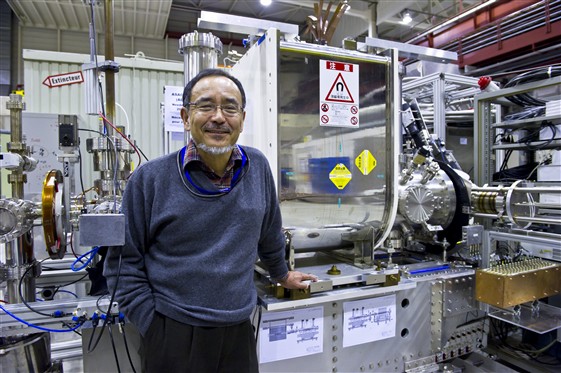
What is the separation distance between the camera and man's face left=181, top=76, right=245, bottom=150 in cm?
99

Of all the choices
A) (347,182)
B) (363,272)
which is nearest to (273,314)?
(363,272)

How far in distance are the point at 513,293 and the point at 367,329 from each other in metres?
0.59

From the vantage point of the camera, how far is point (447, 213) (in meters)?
1.72

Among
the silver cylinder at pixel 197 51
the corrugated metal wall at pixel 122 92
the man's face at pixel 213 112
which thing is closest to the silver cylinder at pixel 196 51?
the silver cylinder at pixel 197 51

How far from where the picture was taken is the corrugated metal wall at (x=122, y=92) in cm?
303

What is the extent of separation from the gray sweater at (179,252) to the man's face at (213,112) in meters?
0.11

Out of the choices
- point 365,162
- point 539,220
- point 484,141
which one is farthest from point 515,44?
point 365,162

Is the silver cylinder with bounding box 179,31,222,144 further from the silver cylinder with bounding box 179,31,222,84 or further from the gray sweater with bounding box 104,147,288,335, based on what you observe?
the gray sweater with bounding box 104,147,288,335

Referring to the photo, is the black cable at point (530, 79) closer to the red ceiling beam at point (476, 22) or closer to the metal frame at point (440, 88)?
the metal frame at point (440, 88)

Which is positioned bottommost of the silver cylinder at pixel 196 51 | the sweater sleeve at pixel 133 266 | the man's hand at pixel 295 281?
the man's hand at pixel 295 281

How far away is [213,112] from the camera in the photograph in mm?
992

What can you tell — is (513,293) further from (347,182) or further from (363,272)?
(347,182)

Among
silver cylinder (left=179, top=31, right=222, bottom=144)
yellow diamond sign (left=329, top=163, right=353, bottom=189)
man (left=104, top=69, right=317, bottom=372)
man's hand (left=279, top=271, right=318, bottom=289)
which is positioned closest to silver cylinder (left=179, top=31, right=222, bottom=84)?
silver cylinder (left=179, top=31, right=222, bottom=144)

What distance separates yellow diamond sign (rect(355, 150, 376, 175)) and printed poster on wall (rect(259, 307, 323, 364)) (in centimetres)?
55
